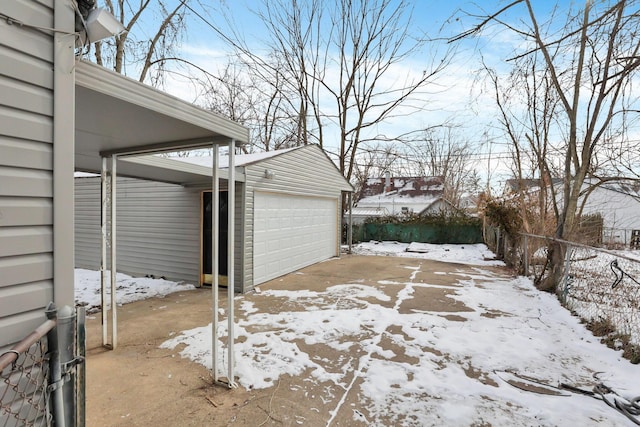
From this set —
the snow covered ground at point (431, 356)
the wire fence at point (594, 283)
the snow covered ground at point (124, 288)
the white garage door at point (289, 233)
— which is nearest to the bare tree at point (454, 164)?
the white garage door at point (289, 233)

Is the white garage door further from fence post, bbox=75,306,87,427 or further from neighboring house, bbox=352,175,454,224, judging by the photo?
neighboring house, bbox=352,175,454,224

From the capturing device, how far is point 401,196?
1034 inches

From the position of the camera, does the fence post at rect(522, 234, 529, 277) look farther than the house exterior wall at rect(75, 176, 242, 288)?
Yes

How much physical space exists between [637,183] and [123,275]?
10.2 meters

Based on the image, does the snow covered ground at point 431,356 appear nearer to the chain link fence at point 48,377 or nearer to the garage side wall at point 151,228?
the garage side wall at point 151,228

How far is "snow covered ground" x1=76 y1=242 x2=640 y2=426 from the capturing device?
260 centimetres

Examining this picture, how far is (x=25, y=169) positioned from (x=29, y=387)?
35.5 inches

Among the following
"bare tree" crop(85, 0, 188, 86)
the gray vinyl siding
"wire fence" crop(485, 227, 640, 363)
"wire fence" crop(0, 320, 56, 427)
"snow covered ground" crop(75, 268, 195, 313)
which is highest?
"bare tree" crop(85, 0, 188, 86)

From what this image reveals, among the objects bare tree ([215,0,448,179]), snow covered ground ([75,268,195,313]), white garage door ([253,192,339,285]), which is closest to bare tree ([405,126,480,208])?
bare tree ([215,0,448,179])

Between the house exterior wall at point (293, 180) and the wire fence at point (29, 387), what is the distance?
495cm

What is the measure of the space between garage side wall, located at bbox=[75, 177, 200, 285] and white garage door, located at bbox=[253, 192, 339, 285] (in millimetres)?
1339

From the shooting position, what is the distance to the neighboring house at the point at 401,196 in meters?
24.7

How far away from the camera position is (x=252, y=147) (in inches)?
680

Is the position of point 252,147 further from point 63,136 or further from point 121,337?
point 63,136
